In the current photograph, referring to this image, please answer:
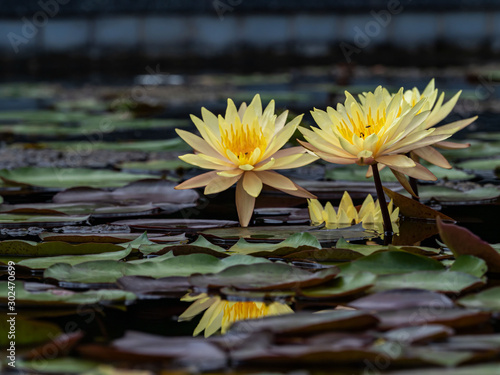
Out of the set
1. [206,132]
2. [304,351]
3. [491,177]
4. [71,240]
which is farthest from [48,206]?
[491,177]

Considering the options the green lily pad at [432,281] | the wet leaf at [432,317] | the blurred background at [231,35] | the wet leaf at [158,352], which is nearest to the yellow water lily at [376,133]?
the green lily pad at [432,281]

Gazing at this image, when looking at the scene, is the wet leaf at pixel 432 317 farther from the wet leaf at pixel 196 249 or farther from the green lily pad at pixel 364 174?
the green lily pad at pixel 364 174

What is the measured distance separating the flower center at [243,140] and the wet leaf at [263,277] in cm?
28

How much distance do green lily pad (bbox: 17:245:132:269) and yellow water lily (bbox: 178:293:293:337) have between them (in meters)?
0.19

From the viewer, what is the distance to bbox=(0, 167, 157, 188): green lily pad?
1.67 meters

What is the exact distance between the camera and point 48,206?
1.42 meters

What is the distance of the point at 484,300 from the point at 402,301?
0.31 ft

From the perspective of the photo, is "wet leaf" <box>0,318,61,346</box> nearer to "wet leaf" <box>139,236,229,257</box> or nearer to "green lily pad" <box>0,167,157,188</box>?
"wet leaf" <box>139,236,229,257</box>

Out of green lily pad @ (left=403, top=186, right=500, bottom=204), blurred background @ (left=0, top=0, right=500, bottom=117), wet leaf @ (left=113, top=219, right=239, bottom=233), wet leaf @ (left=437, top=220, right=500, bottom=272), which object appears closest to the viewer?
wet leaf @ (left=437, top=220, right=500, bottom=272)

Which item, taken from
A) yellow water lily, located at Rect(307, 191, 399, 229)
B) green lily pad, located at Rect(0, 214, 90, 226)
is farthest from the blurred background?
yellow water lily, located at Rect(307, 191, 399, 229)

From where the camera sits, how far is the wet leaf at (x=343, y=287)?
0.84m

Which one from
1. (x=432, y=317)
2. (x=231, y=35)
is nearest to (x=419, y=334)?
(x=432, y=317)

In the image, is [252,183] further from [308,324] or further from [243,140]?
[308,324]

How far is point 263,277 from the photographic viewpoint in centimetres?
88
